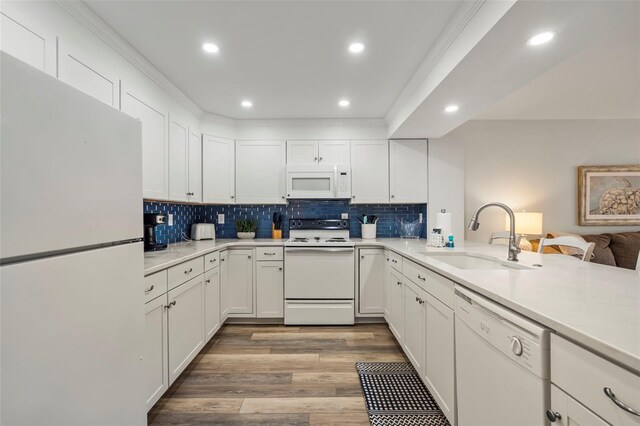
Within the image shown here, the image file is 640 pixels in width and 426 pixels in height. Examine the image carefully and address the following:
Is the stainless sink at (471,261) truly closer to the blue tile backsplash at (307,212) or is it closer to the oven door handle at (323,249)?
the oven door handle at (323,249)

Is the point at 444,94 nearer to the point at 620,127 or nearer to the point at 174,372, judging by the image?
the point at 174,372

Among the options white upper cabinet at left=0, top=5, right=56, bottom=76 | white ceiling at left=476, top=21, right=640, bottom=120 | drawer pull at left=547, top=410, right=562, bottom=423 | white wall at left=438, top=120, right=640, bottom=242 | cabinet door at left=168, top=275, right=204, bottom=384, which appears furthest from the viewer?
white wall at left=438, top=120, right=640, bottom=242

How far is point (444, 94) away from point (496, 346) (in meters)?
1.78

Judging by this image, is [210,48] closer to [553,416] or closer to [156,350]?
[156,350]

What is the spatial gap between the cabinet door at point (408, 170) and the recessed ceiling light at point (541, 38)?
1882mm

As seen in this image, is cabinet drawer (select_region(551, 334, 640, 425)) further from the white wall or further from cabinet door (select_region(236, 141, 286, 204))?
the white wall

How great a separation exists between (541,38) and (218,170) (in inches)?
117

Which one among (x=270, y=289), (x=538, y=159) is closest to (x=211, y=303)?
(x=270, y=289)

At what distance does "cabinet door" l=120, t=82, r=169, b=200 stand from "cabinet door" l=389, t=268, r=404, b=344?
2199mm

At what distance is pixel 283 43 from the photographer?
1814mm

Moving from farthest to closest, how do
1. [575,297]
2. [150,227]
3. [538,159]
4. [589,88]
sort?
[538,159] < [589,88] < [150,227] < [575,297]

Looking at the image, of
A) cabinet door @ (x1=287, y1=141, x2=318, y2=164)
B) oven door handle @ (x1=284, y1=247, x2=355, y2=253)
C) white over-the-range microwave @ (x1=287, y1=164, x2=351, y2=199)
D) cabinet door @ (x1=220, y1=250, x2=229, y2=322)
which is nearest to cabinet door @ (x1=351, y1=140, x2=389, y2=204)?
white over-the-range microwave @ (x1=287, y1=164, x2=351, y2=199)

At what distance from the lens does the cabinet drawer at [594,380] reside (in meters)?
0.58

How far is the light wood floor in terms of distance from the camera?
5.38 ft
